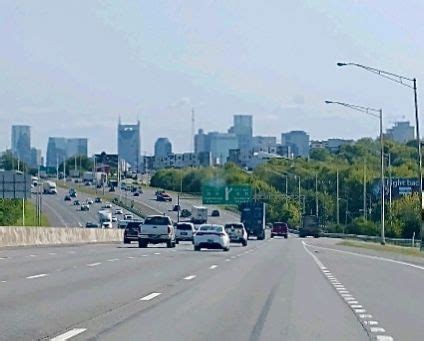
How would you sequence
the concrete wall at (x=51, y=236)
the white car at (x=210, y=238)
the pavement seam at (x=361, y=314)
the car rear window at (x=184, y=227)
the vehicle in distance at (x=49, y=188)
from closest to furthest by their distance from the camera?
the pavement seam at (x=361, y=314) < the concrete wall at (x=51, y=236) < the white car at (x=210, y=238) < the car rear window at (x=184, y=227) < the vehicle in distance at (x=49, y=188)

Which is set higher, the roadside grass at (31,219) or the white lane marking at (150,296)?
the roadside grass at (31,219)

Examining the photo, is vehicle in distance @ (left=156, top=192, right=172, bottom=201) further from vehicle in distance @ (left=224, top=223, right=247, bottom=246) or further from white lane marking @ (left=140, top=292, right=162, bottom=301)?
white lane marking @ (left=140, top=292, right=162, bottom=301)

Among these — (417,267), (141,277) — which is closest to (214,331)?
(141,277)

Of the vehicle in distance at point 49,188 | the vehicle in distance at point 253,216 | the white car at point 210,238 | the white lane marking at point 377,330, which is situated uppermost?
the vehicle in distance at point 49,188

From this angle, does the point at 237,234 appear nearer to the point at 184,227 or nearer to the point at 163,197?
the point at 184,227

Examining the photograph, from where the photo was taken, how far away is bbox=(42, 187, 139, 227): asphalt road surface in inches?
5315

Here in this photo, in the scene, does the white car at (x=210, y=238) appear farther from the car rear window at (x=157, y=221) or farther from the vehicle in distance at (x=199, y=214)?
the vehicle in distance at (x=199, y=214)

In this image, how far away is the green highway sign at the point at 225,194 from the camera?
130 m

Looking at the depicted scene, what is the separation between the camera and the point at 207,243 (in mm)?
62500

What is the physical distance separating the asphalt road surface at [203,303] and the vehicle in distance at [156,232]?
92.6ft

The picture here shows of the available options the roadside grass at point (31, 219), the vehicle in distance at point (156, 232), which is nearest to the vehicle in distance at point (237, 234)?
the vehicle in distance at point (156, 232)

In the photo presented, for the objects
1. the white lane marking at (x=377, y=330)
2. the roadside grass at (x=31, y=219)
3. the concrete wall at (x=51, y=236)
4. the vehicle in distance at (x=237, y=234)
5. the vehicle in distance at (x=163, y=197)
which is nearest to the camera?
the white lane marking at (x=377, y=330)

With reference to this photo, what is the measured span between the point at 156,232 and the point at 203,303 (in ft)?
147

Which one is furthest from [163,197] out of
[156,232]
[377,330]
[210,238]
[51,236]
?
[377,330]
